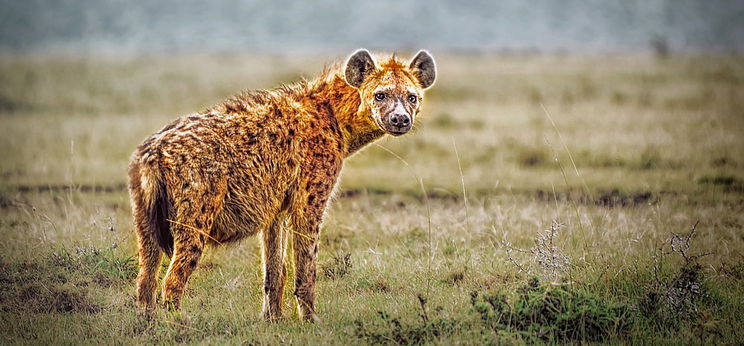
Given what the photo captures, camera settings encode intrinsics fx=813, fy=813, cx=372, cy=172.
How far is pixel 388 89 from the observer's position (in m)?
6.00

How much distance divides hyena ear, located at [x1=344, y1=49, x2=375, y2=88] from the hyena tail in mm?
1708

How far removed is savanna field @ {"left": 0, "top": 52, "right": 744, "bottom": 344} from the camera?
5.46 meters

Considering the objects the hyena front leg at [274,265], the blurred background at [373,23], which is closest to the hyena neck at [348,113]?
the hyena front leg at [274,265]

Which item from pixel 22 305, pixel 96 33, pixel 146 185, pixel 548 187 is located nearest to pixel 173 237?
pixel 146 185

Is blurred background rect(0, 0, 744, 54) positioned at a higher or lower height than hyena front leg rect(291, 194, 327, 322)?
higher

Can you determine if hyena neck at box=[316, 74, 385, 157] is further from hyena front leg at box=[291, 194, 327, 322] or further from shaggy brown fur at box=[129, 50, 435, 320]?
hyena front leg at box=[291, 194, 327, 322]

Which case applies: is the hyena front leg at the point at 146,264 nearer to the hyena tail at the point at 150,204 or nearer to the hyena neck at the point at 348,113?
the hyena tail at the point at 150,204

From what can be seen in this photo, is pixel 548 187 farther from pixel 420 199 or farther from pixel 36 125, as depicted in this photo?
pixel 36 125

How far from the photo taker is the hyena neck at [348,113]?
6238mm

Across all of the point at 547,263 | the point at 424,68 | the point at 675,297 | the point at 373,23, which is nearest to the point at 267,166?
the point at 424,68

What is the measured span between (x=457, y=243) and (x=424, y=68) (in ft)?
6.12

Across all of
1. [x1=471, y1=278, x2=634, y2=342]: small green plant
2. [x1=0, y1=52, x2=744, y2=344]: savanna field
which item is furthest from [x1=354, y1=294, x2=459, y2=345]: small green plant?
[x1=471, y1=278, x2=634, y2=342]: small green plant

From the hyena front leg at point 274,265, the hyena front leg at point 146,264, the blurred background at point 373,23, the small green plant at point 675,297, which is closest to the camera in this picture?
the hyena front leg at point 146,264

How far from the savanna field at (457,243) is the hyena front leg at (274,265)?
172 mm
